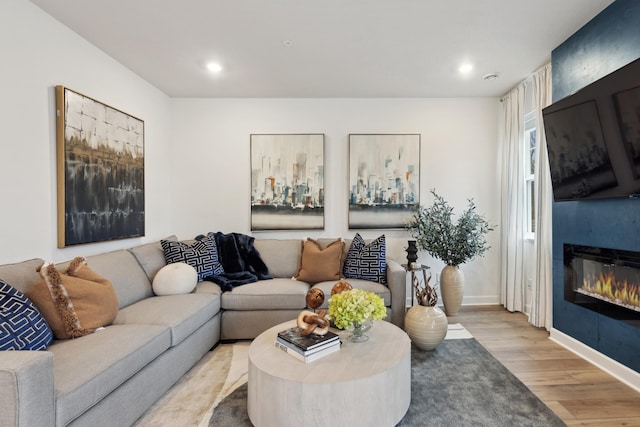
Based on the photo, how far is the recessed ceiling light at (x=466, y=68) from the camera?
3.16m

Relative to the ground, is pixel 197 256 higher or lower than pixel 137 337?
higher

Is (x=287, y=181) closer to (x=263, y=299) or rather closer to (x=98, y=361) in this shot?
(x=263, y=299)

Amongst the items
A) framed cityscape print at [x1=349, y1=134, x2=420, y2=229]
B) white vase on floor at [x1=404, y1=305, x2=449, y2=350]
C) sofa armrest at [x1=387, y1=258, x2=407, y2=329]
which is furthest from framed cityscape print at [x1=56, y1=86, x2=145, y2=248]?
white vase on floor at [x1=404, y1=305, x2=449, y2=350]

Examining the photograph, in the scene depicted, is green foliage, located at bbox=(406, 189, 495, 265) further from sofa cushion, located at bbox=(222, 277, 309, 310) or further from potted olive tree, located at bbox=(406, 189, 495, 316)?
sofa cushion, located at bbox=(222, 277, 309, 310)

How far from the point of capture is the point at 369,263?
10.7 ft

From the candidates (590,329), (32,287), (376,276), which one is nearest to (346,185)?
(376,276)

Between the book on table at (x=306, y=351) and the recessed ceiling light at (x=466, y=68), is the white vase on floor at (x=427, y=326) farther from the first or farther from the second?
the recessed ceiling light at (x=466, y=68)

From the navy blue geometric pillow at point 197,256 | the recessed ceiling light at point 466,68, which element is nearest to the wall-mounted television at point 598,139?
the recessed ceiling light at point 466,68

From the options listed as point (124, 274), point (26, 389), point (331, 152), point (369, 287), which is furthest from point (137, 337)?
point (331, 152)

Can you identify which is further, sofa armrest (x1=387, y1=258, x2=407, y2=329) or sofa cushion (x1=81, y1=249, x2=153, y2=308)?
sofa armrest (x1=387, y1=258, x2=407, y2=329)

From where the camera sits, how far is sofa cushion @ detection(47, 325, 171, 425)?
139 cm

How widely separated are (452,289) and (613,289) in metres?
1.44

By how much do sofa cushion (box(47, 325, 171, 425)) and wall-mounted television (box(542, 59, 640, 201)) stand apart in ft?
10.4

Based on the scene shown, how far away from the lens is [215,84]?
3617 millimetres
